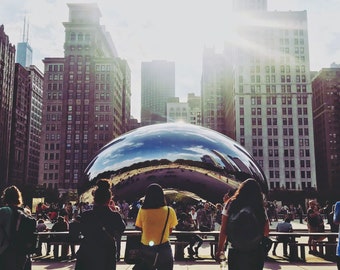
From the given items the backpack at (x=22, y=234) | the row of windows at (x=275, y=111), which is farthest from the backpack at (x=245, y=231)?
the row of windows at (x=275, y=111)

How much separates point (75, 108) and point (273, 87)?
49.5 metres

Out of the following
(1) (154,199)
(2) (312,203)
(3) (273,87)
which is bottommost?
(2) (312,203)

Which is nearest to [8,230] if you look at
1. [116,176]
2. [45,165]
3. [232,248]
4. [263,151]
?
[232,248]

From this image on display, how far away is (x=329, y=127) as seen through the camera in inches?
4560

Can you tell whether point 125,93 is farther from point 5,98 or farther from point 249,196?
point 249,196

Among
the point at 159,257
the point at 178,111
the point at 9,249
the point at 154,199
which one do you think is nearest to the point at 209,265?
the point at 159,257

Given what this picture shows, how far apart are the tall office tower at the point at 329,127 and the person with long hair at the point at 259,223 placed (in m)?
115

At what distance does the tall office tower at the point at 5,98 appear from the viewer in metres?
103

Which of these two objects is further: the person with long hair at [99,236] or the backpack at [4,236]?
the backpack at [4,236]

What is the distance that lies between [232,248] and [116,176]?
4995mm

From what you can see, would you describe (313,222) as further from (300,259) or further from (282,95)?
(282,95)

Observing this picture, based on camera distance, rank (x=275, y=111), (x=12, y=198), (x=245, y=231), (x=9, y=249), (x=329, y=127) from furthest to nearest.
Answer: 1. (x=329, y=127)
2. (x=275, y=111)
3. (x=12, y=198)
4. (x=9, y=249)
5. (x=245, y=231)

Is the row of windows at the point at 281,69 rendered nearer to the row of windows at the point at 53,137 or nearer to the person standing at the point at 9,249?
the row of windows at the point at 53,137

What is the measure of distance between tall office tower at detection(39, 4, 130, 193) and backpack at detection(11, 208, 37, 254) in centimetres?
9387
